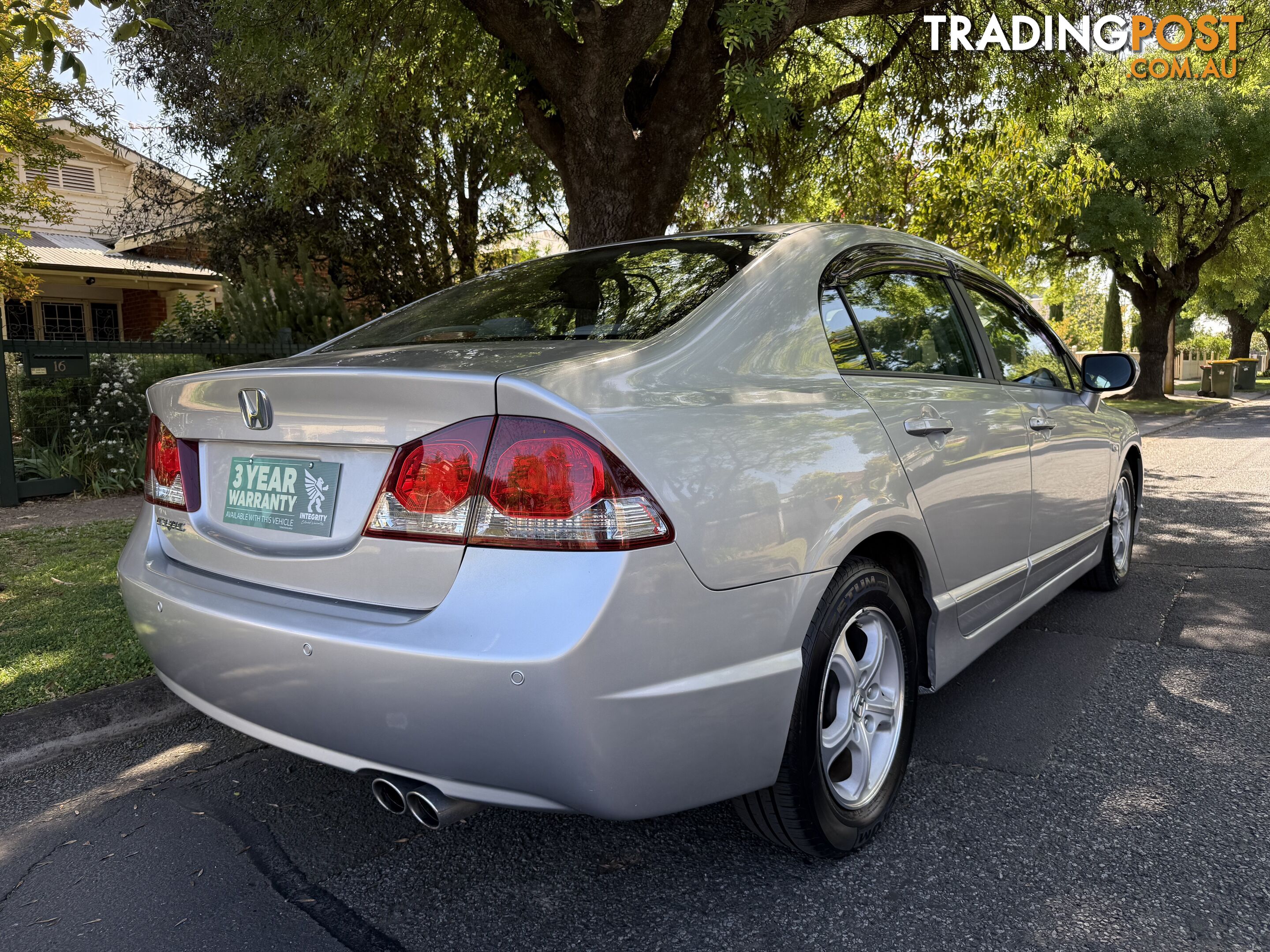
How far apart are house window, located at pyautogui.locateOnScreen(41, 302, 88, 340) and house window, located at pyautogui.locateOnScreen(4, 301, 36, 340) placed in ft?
0.86

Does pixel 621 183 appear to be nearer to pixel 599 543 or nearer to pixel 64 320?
pixel 599 543

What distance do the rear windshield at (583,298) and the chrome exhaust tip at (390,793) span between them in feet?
3.68

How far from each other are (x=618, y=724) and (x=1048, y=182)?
964 cm

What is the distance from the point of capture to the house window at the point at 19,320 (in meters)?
18.6

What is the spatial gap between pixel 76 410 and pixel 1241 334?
50.7 meters

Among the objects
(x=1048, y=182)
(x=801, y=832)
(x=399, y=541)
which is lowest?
(x=801, y=832)

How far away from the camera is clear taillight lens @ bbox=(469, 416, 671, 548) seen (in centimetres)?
185

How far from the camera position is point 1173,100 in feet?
63.7

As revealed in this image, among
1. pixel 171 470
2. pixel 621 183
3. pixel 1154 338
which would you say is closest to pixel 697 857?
pixel 171 470

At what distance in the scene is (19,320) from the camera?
64.1ft

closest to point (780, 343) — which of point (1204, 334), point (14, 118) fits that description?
point (14, 118)

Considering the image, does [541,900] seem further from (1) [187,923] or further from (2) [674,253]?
(2) [674,253]

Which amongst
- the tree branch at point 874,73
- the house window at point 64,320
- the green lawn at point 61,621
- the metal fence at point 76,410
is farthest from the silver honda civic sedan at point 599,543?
the house window at point 64,320

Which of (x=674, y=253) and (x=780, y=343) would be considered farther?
(x=674, y=253)
